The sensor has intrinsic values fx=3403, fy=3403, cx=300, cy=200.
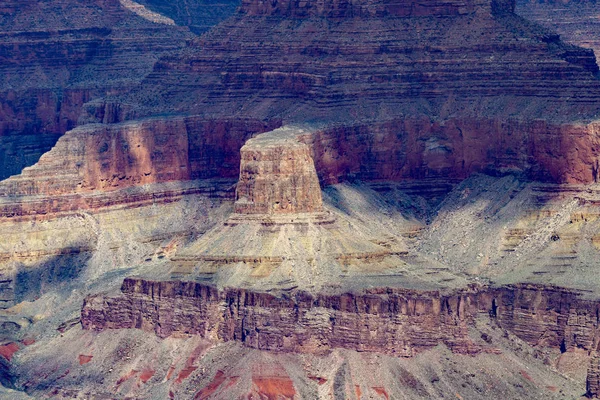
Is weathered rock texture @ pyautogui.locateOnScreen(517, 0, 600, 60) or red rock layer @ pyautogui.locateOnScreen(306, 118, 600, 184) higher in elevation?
weathered rock texture @ pyautogui.locateOnScreen(517, 0, 600, 60)

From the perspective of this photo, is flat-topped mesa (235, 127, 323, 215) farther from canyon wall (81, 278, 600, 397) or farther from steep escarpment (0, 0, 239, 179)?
steep escarpment (0, 0, 239, 179)

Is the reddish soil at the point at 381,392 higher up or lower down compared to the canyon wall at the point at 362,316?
lower down

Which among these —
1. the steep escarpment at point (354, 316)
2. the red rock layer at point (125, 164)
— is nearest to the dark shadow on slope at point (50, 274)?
the red rock layer at point (125, 164)

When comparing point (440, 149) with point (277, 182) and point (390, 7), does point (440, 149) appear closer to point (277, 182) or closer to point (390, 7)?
point (390, 7)

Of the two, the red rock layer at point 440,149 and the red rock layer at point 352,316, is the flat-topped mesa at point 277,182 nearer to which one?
the red rock layer at point 352,316

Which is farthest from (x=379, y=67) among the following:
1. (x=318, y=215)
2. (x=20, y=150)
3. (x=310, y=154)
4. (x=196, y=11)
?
(x=196, y=11)

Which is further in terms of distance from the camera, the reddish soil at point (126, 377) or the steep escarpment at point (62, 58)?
the steep escarpment at point (62, 58)

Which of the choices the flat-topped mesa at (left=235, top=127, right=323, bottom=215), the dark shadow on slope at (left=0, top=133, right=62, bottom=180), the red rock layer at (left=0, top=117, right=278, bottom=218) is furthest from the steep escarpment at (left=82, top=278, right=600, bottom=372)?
the dark shadow on slope at (left=0, top=133, right=62, bottom=180)
